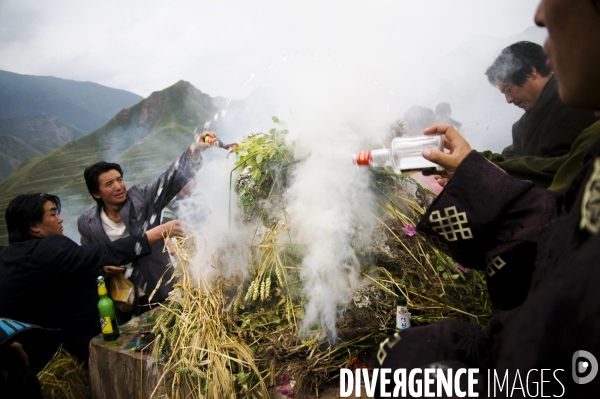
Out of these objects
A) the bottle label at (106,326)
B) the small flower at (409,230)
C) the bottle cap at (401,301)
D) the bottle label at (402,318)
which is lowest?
the bottle label at (106,326)

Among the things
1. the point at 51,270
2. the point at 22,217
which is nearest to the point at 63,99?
the point at 22,217

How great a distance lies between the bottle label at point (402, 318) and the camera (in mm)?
1681

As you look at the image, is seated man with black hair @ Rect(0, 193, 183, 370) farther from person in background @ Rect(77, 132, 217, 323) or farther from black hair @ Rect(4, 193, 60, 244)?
person in background @ Rect(77, 132, 217, 323)

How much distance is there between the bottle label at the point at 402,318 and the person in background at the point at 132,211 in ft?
8.23

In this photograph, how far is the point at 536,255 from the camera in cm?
82

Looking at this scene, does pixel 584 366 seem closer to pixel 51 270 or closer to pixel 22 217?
pixel 51 270

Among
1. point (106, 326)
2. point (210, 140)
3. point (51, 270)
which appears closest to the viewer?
point (106, 326)

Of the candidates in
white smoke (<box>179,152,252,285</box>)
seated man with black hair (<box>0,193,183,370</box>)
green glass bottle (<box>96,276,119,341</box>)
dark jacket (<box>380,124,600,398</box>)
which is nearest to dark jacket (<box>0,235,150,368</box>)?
seated man with black hair (<box>0,193,183,370</box>)

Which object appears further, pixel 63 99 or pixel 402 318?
pixel 63 99

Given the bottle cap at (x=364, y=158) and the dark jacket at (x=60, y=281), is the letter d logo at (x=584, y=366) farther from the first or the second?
the dark jacket at (x=60, y=281)

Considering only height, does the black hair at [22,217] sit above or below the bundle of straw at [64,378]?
above

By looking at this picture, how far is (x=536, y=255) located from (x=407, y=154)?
76cm

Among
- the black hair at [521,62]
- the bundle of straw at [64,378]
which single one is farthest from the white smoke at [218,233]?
the black hair at [521,62]

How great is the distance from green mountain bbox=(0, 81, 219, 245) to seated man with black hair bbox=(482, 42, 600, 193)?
13.1 ft
